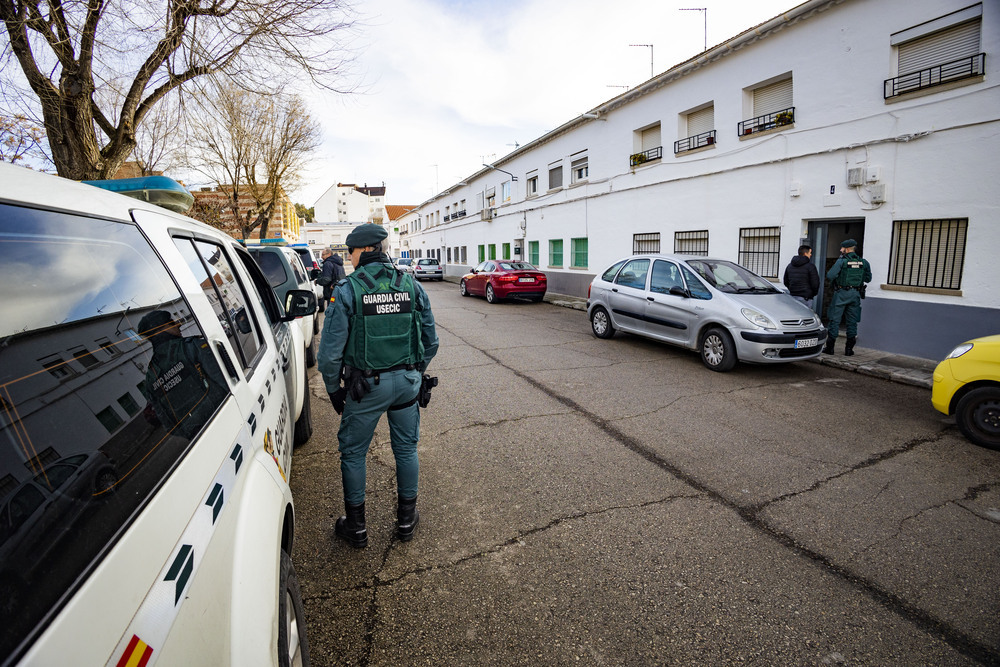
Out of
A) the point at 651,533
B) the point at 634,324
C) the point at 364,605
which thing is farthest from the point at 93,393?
the point at 634,324

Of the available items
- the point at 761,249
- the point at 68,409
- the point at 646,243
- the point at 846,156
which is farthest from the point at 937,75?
the point at 68,409

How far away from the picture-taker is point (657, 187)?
13320 mm

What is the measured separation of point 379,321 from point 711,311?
5.74 m

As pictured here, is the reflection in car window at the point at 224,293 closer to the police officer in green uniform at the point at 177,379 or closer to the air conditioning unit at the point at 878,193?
the police officer in green uniform at the point at 177,379

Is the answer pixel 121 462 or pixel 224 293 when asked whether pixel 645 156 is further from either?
pixel 121 462

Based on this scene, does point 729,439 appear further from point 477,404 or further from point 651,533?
point 477,404

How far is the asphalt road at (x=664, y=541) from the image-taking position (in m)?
2.29

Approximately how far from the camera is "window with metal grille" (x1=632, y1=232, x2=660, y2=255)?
13.6 metres

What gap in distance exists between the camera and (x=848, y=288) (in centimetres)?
784

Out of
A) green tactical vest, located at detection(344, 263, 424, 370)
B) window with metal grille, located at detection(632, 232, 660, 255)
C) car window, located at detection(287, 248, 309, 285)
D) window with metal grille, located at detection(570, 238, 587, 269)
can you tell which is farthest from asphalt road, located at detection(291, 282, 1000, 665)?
window with metal grille, located at detection(570, 238, 587, 269)

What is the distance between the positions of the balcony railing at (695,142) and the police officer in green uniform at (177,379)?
481 inches

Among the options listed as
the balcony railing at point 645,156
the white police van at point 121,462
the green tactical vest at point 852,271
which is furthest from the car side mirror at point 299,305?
the balcony railing at point 645,156

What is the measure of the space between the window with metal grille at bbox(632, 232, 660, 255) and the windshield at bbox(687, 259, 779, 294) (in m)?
5.35

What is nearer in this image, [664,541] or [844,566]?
[844,566]
